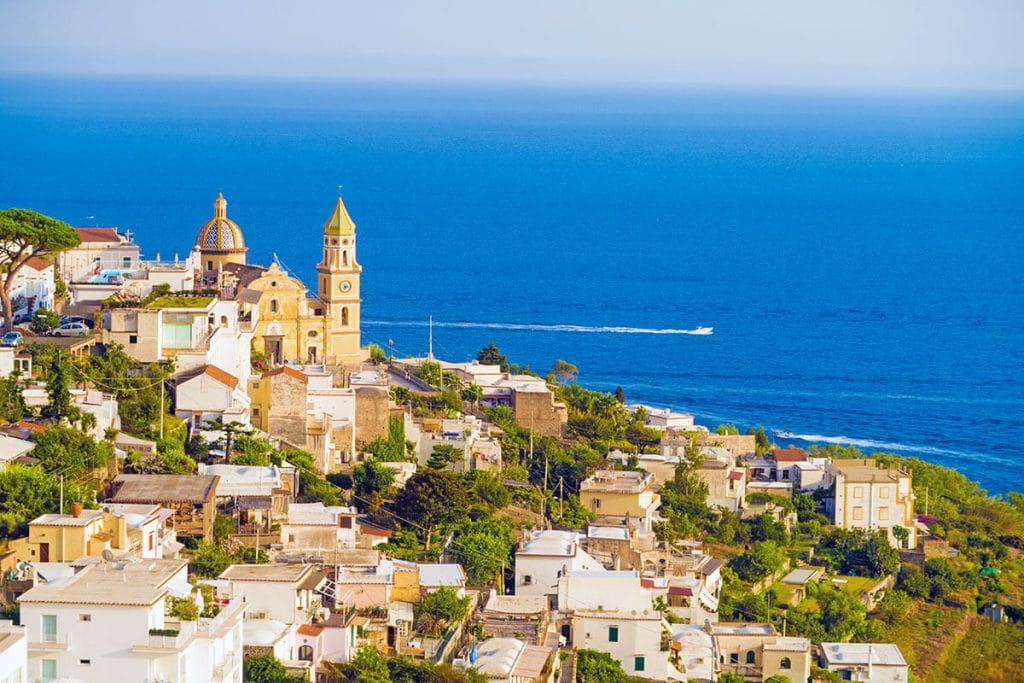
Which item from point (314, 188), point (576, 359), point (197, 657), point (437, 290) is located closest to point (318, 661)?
point (197, 657)

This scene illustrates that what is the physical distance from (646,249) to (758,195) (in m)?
55.6

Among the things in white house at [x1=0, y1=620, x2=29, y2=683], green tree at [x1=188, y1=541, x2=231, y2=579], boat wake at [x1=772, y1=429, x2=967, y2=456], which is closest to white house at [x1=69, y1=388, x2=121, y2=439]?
green tree at [x1=188, y1=541, x2=231, y2=579]

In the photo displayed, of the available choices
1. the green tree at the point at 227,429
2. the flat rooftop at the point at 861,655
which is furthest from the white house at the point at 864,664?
the green tree at the point at 227,429

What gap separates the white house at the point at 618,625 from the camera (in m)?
32.0

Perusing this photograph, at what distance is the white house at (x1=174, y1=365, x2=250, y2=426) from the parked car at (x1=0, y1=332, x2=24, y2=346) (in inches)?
133

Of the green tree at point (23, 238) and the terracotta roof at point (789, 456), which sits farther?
the terracotta roof at point (789, 456)

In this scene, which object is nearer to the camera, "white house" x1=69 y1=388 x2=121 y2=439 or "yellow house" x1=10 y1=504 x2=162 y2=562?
"yellow house" x1=10 y1=504 x2=162 y2=562

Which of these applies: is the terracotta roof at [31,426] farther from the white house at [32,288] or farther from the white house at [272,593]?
the white house at [32,288]

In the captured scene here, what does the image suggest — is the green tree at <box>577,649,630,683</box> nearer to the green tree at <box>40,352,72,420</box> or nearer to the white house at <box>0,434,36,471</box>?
the white house at <box>0,434,36,471</box>

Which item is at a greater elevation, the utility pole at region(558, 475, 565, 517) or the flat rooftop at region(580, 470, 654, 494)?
the flat rooftop at region(580, 470, 654, 494)

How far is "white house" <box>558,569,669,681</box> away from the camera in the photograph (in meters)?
32.0

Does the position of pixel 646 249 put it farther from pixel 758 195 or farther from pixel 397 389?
pixel 397 389

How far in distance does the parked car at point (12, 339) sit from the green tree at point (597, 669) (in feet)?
49.4

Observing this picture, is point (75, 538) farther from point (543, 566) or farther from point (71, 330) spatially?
point (71, 330)
